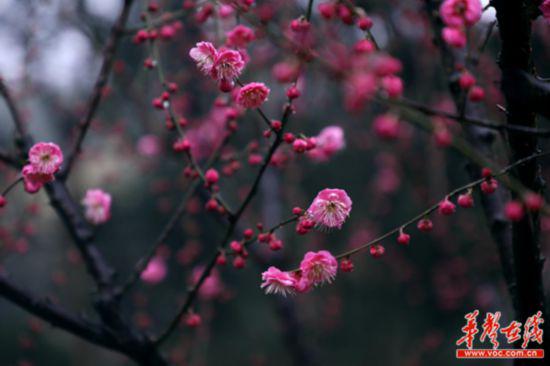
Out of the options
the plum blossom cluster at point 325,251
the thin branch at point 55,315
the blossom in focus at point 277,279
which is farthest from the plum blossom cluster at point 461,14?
the thin branch at point 55,315

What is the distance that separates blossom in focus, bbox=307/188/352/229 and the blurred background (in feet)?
4.96

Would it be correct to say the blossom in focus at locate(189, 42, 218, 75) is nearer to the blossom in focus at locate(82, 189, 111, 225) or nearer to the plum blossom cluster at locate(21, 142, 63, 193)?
the plum blossom cluster at locate(21, 142, 63, 193)

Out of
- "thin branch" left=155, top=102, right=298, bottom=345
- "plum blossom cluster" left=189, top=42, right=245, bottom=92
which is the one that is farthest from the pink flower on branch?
"thin branch" left=155, top=102, right=298, bottom=345

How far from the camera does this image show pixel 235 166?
78.5 inches

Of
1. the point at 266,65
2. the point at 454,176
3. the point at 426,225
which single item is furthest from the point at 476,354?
the point at 266,65

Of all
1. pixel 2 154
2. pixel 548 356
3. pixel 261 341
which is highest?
pixel 261 341

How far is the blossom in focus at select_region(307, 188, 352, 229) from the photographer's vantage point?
1.52m

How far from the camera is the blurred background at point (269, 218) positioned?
3.90 meters

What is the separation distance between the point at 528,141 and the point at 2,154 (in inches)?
72.7

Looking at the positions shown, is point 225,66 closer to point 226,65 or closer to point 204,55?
point 226,65

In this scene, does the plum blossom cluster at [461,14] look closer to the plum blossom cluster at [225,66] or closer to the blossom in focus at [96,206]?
the plum blossom cluster at [225,66]

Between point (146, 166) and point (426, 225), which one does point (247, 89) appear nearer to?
point (426, 225)

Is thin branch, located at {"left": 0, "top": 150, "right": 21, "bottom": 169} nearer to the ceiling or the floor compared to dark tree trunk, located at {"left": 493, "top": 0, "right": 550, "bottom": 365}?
nearer to the ceiling

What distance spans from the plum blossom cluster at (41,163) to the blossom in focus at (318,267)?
794mm
